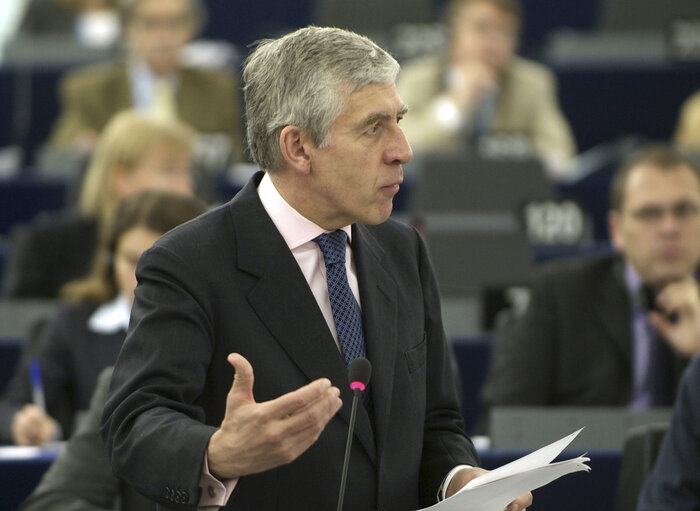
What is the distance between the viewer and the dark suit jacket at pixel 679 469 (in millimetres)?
2703

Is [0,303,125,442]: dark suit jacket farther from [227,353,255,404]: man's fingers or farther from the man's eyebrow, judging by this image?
[227,353,255,404]: man's fingers

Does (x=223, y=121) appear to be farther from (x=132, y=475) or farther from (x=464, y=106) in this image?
(x=132, y=475)

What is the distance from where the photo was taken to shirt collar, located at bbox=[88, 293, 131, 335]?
12.4 feet

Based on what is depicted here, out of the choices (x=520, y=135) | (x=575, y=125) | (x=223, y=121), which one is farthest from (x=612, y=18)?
(x=223, y=121)

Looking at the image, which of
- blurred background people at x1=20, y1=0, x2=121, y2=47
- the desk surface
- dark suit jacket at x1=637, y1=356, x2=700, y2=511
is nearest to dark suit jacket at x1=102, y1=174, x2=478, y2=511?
dark suit jacket at x1=637, y1=356, x2=700, y2=511

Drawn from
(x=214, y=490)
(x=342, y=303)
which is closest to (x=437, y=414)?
(x=342, y=303)

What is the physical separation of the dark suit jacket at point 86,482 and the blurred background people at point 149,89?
13.0ft

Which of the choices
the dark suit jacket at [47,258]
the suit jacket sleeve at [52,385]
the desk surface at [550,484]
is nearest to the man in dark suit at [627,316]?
the desk surface at [550,484]

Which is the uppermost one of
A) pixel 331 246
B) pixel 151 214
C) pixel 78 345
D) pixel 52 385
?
pixel 331 246

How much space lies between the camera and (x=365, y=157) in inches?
78.5

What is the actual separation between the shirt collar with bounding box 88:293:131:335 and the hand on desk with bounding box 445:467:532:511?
1857 millimetres

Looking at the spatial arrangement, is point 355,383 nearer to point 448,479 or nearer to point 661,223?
point 448,479

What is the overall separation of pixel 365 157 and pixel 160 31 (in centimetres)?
473

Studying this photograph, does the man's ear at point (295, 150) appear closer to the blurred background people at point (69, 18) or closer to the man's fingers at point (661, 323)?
the man's fingers at point (661, 323)
